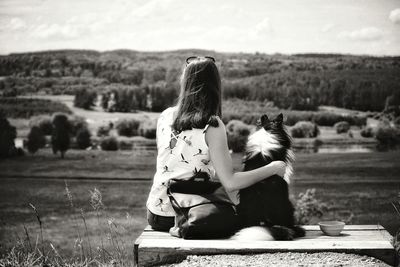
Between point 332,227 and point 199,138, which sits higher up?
point 199,138

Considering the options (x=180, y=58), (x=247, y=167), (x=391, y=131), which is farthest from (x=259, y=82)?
(x=247, y=167)

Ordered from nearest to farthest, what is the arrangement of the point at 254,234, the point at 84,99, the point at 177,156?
the point at 254,234, the point at 177,156, the point at 84,99

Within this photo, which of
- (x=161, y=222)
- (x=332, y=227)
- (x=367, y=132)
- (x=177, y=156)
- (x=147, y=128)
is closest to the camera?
(x=332, y=227)

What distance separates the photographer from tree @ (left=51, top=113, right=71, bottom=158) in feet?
30.8

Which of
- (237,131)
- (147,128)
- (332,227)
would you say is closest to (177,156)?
(332,227)

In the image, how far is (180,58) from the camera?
9609 mm

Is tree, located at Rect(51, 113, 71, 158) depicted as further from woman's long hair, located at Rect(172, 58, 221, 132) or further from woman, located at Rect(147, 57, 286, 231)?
woman's long hair, located at Rect(172, 58, 221, 132)

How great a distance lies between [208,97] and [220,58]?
6239 millimetres

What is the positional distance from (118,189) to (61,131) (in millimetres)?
1453

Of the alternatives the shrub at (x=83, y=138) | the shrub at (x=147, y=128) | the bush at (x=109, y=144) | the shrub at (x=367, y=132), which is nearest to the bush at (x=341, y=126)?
the shrub at (x=367, y=132)

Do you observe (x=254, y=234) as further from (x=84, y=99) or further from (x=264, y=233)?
(x=84, y=99)

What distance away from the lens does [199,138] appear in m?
3.53

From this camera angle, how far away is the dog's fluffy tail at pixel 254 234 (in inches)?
130

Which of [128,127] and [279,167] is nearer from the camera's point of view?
[279,167]
